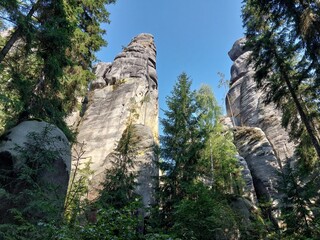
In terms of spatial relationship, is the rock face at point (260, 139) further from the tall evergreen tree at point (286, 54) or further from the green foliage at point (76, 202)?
the green foliage at point (76, 202)

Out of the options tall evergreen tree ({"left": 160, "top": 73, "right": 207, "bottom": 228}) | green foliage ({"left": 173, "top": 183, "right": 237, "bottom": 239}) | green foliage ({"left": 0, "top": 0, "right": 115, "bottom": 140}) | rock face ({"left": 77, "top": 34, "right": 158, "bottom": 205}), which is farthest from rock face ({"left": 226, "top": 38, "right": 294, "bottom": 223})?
green foliage ({"left": 0, "top": 0, "right": 115, "bottom": 140})

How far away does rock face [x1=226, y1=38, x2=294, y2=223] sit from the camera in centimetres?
2433

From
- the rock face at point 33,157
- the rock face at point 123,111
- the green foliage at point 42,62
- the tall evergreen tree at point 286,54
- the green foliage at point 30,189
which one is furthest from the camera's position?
the rock face at point 123,111

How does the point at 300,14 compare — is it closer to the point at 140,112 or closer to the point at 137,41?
the point at 140,112

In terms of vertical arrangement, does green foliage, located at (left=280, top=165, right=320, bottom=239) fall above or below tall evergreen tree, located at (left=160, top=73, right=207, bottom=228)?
below

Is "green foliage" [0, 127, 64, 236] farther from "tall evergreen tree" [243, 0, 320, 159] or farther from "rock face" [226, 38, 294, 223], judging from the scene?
"rock face" [226, 38, 294, 223]

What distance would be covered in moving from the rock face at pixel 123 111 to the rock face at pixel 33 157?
7.06 m

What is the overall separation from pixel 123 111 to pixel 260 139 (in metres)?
14.6

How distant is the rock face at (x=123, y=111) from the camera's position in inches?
751

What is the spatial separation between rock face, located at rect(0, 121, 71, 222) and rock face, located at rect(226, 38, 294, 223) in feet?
44.1

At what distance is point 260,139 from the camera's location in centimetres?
2775

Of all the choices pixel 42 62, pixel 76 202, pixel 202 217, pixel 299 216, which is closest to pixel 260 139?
pixel 299 216

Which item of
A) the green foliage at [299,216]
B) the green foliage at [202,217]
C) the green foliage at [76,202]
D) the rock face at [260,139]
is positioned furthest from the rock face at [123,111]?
the rock face at [260,139]

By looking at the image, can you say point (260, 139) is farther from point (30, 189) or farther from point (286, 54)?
point (30, 189)
